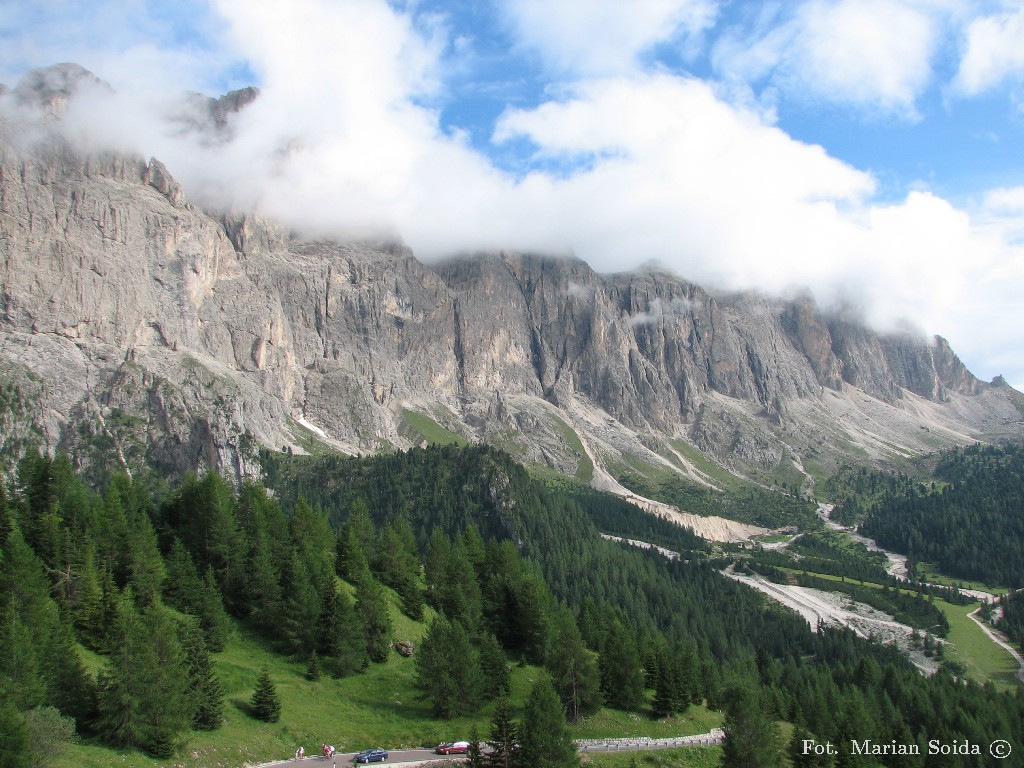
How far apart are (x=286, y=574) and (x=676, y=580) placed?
472ft

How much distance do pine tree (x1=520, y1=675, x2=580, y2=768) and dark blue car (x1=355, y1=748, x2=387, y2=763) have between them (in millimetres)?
10455

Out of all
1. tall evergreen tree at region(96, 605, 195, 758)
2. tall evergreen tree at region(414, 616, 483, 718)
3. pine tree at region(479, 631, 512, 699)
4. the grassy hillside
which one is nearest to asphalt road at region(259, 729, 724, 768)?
the grassy hillside

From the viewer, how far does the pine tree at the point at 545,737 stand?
47.8 metres

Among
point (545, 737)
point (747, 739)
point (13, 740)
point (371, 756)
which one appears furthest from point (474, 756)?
point (13, 740)

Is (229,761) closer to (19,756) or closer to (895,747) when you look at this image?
(19,756)

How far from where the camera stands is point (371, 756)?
51.6 metres

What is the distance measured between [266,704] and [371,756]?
929 centimetres

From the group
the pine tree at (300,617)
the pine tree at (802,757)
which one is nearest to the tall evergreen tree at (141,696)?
the pine tree at (300,617)

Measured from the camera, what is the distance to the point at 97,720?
46.1 metres

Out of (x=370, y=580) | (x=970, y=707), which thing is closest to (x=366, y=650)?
(x=370, y=580)

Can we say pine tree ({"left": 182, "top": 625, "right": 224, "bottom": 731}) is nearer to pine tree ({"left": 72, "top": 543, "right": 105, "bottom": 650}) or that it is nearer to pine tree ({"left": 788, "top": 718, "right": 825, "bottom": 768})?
pine tree ({"left": 72, "top": 543, "right": 105, "bottom": 650})

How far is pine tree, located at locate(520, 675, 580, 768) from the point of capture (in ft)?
157

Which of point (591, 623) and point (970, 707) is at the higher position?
point (591, 623)

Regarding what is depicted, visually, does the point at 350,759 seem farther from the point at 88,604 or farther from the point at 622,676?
the point at 622,676
